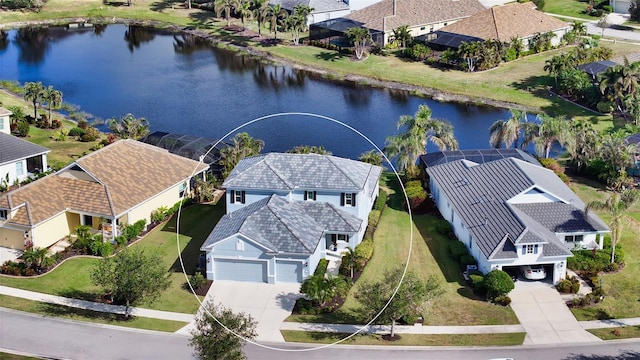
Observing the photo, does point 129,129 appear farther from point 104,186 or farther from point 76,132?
point 104,186

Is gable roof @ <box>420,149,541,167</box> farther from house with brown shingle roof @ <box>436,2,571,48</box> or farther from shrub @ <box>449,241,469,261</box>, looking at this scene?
house with brown shingle roof @ <box>436,2,571,48</box>

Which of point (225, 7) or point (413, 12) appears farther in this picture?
point (225, 7)

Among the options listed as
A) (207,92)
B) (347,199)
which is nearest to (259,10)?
(207,92)

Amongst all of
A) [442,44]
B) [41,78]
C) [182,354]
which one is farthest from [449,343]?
[41,78]

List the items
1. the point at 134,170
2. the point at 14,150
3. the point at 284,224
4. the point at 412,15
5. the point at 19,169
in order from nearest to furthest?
1. the point at 284,224
2. the point at 134,170
3. the point at 19,169
4. the point at 14,150
5. the point at 412,15

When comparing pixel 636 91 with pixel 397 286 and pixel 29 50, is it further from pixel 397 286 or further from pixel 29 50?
pixel 29 50

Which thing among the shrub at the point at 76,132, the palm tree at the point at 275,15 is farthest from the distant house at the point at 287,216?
the palm tree at the point at 275,15

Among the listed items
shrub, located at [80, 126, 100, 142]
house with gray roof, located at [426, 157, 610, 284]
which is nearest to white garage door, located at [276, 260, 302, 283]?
house with gray roof, located at [426, 157, 610, 284]

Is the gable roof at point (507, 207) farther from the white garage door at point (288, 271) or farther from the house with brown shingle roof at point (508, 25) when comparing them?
the house with brown shingle roof at point (508, 25)
